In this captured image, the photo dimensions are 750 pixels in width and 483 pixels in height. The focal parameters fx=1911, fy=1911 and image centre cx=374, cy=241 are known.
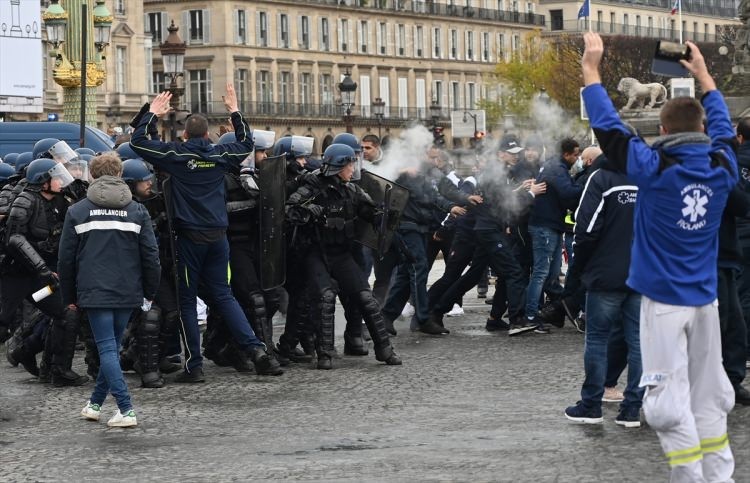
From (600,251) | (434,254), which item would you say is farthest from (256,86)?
(600,251)

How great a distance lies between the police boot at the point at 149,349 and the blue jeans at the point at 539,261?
15.3ft

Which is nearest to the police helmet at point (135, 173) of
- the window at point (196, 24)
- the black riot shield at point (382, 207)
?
the black riot shield at point (382, 207)

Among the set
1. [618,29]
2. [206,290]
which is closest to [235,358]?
[206,290]

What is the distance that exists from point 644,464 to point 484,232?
7.70m

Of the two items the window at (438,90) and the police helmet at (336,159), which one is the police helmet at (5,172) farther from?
the window at (438,90)

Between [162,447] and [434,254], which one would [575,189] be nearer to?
[434,254]

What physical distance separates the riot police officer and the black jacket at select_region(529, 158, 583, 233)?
266cm

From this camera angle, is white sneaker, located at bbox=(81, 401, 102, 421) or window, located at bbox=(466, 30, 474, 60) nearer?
white sneaker, located at bbox=(81, 401, 102, 421)

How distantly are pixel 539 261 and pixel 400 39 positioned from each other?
330 feet

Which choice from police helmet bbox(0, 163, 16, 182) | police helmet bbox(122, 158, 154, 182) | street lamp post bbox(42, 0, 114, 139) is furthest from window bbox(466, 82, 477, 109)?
police helmet bbox(122, 158, 154, 182)

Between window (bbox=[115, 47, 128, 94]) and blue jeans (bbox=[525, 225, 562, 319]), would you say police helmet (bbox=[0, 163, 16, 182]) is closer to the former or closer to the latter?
blue jeans (bbox=[525, 225, 562, 319])

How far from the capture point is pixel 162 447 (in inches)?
410

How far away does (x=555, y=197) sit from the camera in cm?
1691

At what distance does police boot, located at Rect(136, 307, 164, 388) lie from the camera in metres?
13.2
